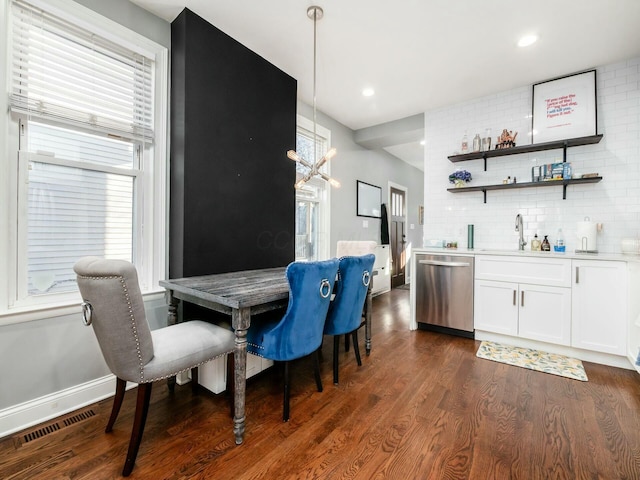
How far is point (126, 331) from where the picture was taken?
4.39 ft

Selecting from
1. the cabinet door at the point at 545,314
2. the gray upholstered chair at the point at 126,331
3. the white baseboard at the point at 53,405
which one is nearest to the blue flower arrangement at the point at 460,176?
the cabinet door at the point at 545,314

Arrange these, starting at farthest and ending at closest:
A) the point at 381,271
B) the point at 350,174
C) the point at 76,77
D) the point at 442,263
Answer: the point at 381,271, the point at 350,174, the point at 442,263, the point at 76,77

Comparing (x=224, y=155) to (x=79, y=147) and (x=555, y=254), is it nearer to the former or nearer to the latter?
(x=79, y=147)

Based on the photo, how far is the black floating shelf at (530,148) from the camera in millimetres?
2920

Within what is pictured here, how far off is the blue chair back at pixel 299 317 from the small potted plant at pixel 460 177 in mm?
2601

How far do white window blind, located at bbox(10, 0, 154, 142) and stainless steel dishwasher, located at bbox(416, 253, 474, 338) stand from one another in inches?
119

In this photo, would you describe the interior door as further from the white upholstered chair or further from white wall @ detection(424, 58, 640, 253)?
the white upholstered chair

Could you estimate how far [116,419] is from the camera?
5.80ft

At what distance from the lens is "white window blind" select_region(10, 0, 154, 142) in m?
1.75

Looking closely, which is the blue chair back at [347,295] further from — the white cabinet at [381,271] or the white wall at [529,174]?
the white cabinet at [381,271]

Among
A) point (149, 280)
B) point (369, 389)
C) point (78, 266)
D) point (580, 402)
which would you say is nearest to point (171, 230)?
point (149, 280)

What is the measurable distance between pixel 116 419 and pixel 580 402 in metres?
3.00

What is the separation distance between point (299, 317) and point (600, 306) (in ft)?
8.71

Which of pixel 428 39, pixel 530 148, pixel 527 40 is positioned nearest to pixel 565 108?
pixel 530 148
